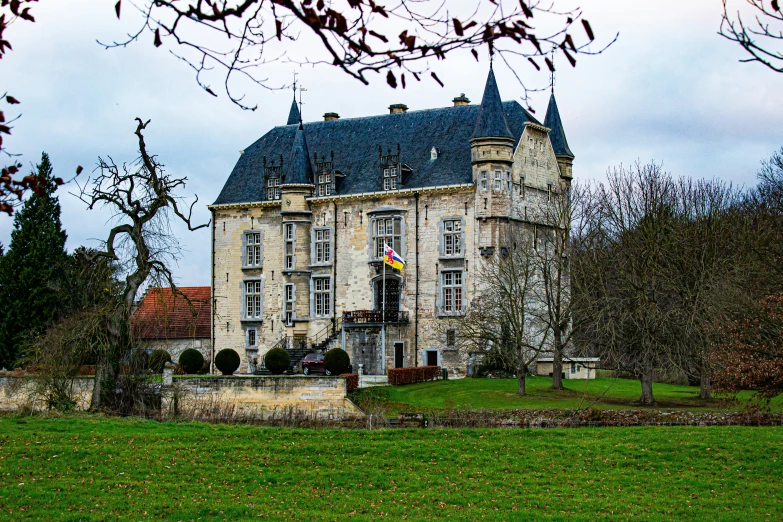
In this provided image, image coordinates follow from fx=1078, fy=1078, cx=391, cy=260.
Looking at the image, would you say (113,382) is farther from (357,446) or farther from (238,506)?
(238,506)

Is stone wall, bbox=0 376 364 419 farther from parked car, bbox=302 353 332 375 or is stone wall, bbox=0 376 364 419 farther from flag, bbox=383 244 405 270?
flag, bbox=383 244 405 270

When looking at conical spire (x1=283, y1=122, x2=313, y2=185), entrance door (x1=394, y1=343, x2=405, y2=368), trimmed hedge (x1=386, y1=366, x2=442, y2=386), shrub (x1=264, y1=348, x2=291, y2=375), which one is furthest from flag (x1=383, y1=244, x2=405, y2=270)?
conical spire (x1=283, y1=122, x2=313, y2=185)

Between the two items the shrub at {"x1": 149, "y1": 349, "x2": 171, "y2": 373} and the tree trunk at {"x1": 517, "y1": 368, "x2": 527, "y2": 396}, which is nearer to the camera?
the shrub at {"x1": 149, "y1": 349, "x2": 171, "y2": 373}

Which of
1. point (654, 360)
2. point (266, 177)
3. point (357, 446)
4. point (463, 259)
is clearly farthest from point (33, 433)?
point (266, 177)

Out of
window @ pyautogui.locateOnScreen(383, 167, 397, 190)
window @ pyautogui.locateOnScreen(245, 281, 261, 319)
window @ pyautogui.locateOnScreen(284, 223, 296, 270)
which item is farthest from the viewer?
window @ pyautogui.locateOnScreen(245, 281, 261, 319)

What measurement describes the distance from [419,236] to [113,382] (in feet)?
72.6

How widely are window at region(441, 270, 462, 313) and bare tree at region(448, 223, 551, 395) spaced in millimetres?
1037

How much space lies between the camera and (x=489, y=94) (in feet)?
159

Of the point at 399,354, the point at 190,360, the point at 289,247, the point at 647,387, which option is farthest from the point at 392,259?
the point at 647,387

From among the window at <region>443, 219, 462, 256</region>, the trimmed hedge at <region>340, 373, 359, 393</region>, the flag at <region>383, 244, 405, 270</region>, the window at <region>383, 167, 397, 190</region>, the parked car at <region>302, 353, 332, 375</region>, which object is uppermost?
the window at <region>383, 167, 397, 190</region>

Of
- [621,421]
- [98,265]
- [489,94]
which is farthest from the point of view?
[489,94]

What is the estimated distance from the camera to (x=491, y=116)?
48.3 meters

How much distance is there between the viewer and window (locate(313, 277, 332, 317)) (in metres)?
52.4

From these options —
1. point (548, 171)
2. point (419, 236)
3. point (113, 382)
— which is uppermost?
point (548, 171)
